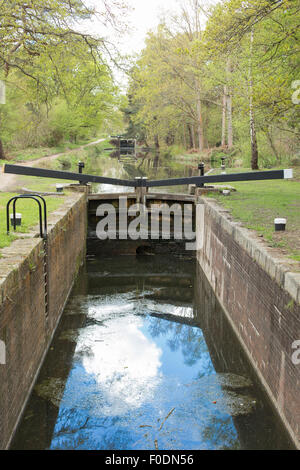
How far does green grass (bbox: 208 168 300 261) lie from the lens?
672cm

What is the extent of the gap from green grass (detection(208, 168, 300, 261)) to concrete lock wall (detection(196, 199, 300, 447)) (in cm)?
26

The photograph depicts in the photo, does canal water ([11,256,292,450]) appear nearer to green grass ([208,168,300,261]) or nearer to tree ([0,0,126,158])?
green grass ([208,168,300,261])

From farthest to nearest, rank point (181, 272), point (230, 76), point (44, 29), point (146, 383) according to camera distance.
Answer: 1. point (230, 76)
2. point (181, 272)
3. point (44, 29)
4. point (146, 383)

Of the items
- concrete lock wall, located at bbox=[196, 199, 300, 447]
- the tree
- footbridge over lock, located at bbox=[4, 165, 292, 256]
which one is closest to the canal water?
concrete lock wall, located at bbox=[196, 199, 300, 447]

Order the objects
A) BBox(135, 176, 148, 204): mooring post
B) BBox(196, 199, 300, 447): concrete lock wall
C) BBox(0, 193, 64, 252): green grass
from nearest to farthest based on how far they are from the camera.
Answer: BBox(196, 199, 300, 447): concrete lock wall → BBox(0, 193, 64, 252): green grass → BBox(135, 176, 148, 204): mooring post

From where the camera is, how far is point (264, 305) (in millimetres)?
5742

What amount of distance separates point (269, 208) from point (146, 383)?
521 centimetres

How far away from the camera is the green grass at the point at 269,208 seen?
22.1ft

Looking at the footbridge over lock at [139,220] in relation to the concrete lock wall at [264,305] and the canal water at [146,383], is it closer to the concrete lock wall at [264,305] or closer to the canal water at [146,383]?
the canal water at [146,383]

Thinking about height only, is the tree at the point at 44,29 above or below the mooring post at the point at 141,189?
above

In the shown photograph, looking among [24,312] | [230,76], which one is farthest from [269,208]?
[230,76]

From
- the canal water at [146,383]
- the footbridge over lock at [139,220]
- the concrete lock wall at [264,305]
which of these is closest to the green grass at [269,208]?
the concrete lock wall at [264,305]

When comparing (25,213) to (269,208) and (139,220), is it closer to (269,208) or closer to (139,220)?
(269,208)

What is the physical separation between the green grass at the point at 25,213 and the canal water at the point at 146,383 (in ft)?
5.78
